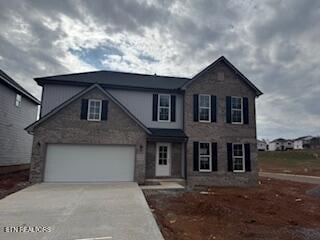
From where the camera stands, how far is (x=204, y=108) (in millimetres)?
14953

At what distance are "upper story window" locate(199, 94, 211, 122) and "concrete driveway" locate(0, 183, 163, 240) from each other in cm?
702

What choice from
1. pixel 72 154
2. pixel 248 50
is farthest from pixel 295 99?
pixel 72 154

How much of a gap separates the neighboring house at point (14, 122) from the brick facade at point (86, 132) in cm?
489

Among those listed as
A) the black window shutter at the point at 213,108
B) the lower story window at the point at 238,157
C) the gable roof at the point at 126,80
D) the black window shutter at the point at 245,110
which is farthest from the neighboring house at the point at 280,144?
the black window shutter at the point at 213,108

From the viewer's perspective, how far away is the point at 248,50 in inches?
658

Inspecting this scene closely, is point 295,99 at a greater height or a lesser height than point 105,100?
greater

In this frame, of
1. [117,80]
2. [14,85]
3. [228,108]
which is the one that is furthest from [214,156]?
[14,85]

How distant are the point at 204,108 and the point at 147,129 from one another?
4134 mm

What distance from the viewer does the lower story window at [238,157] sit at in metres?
14.8

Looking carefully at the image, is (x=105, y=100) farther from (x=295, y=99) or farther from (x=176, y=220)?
(x=295, y=99)

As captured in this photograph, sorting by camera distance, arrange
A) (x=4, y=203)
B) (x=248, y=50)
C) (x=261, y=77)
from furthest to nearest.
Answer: (x=261, y=77)
(x=248, y=50)
(x=4, y=203)

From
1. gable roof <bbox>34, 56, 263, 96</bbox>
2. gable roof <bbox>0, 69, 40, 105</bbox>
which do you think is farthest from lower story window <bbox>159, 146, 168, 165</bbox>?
gable roof <bbox>0, 69, 40, 105</bbox>

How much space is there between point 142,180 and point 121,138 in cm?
268

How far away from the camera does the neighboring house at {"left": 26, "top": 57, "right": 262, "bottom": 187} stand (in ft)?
42.0
